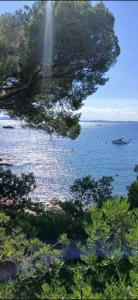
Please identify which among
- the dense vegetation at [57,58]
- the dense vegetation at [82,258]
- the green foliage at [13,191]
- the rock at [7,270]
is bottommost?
the rock at [7,270]

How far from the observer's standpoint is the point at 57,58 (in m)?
14.1

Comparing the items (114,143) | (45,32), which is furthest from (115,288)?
(114,143)

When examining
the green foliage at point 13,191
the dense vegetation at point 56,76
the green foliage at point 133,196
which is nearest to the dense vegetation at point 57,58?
the dense vegetation at point 56,76

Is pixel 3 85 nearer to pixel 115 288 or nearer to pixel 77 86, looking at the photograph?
pixel 77 86

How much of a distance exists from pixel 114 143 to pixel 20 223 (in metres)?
81.8

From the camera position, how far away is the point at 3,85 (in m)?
15.4

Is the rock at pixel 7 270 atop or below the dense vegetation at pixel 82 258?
below

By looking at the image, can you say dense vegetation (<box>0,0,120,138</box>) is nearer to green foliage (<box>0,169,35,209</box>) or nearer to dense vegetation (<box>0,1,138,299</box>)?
dense vegetation (<box>0,1,138,299</box>)

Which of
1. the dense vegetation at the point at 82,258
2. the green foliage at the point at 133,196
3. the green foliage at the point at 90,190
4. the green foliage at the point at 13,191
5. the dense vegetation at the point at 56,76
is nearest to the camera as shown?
the dense vegetation at the point at 82,258

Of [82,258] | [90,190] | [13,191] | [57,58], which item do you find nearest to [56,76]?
[57,58]

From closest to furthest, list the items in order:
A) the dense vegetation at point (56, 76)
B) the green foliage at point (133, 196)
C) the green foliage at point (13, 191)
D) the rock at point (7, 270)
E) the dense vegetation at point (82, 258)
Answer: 1. the dense vegetation at point (82, 258)
2. the rock at point (7, 270)
3. the dense vegetation at point (56, 76)
4. the green foliage at point (133, 196)
5. the green foliage at point (13, 191)

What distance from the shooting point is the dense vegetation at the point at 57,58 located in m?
13.1

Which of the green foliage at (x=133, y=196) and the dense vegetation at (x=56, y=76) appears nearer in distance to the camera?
the dense vegetation at (x=56, y=76)

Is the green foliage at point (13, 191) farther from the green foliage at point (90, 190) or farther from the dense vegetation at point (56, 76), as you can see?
the green foliage at point (90, 190)
